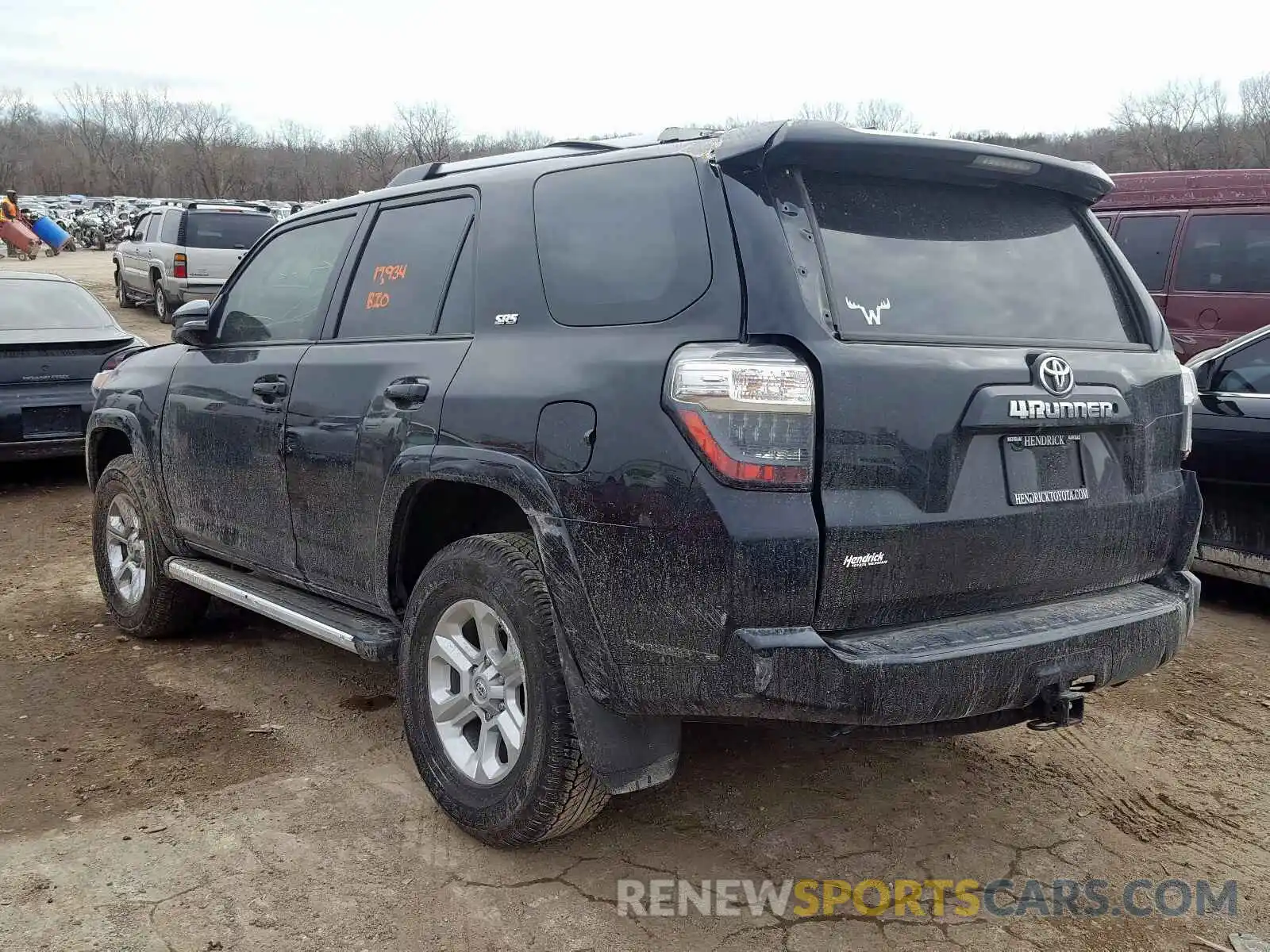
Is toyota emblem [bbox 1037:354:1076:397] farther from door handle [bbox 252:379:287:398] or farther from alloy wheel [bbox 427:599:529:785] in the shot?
door handle [bbox 252:379:287:398]

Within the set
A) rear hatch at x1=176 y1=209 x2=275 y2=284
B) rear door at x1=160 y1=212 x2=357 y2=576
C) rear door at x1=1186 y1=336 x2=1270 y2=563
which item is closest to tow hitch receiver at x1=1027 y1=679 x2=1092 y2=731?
rear door at x1=160 y1=212 x2=357 y2=576

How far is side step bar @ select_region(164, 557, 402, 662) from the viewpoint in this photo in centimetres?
370

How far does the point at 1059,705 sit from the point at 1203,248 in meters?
6.17

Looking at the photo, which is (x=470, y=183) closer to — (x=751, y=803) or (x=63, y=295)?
(x=751, y=803)

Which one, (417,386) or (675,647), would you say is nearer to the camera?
(675,647)

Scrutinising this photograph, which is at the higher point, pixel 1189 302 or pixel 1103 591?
pixel 1189 302

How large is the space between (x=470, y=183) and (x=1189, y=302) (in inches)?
241

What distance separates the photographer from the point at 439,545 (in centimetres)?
375

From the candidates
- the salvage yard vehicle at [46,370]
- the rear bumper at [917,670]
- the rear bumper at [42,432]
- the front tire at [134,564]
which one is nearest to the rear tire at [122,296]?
the salvage yard vehicle at [46,370]

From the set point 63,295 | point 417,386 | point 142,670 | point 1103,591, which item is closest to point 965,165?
point 1103,591

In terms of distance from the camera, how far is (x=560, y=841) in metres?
3.35

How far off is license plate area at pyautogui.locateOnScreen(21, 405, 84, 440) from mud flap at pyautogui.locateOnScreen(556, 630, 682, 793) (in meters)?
6.56

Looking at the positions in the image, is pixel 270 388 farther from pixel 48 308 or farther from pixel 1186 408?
pixel 48 308

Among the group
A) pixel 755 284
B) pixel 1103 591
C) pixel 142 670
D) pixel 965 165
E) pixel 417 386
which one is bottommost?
pixel 142 670
